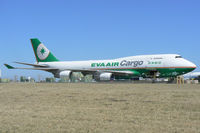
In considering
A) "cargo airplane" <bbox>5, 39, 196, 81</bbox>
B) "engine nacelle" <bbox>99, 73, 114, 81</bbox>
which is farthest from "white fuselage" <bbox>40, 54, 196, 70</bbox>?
"engine nacelle" <bbox>99, 73, 114, 81</bbox>

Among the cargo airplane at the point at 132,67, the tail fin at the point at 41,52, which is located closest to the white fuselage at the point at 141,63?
the cargo airplane at the point at 132,67

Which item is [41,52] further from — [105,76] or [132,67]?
[132,67]

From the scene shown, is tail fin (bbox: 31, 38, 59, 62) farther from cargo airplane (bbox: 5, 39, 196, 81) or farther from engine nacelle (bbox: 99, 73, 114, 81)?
engine nacelle (bbox: 99, 73, 114, 81)

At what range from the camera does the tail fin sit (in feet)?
169

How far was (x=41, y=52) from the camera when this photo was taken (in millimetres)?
51688

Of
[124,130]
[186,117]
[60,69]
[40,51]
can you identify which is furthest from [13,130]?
[40,51]

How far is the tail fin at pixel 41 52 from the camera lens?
51625mm

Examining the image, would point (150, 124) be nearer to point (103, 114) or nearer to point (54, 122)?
point (103, 114)

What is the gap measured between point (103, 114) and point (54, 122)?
1.81 meters

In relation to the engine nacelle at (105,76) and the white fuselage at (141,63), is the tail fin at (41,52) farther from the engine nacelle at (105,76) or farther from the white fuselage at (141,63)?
the engine nacelle at (105,76)

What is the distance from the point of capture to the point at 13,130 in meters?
6.42

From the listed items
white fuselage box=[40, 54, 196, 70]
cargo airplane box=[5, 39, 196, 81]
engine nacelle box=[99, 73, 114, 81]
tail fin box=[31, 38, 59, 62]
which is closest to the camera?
white fuselage box=[40, 54, 196, 70]

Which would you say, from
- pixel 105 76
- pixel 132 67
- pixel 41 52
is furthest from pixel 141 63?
pixel 41 52

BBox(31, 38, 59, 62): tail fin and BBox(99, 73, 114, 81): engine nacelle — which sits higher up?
BBox(31, 38, 59, 62): tail fin
